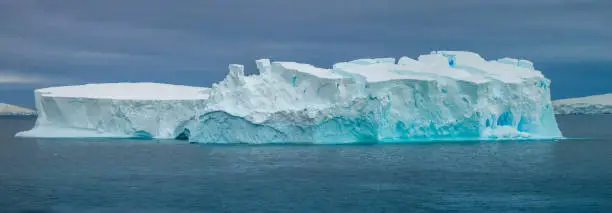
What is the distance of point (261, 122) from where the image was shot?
90.5 ft

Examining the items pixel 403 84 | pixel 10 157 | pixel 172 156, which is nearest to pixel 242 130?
pixel 172 156

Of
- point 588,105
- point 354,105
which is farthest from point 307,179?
point 588,105

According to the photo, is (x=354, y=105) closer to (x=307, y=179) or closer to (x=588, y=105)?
(x=307, y=179)

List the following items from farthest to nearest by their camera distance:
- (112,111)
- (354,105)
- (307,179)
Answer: (112,111) → (354,105) → (307,179)

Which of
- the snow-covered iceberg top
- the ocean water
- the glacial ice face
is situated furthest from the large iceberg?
the snow-covered iceberg top

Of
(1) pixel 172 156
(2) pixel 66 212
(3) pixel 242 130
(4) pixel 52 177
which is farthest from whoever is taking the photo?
(3) pixel 242 130

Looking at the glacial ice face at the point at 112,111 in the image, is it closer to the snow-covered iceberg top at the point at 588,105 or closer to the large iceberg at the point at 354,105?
the large iceberg at the point at 354,105

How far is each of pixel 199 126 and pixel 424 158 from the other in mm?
8741

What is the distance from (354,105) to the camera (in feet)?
90.4

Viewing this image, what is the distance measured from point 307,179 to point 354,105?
8.13m

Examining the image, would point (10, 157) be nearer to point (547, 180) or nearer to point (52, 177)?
point (52, 177)

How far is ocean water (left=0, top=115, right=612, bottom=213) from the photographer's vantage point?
15.9 meters

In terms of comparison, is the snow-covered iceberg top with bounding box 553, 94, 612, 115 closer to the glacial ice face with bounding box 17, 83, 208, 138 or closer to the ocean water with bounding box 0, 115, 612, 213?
the ocean water with bounding box 0, 115, 612, 213

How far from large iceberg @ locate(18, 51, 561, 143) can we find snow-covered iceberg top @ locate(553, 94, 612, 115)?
1869 inches
